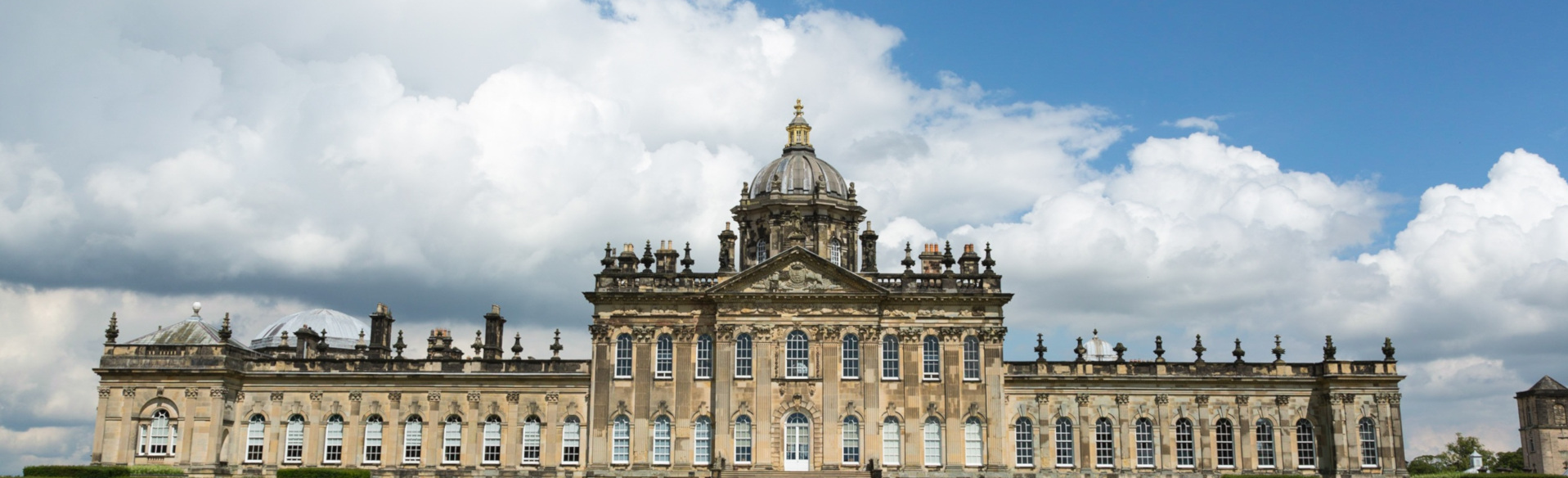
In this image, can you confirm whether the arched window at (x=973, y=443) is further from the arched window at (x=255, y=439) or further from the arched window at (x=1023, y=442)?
the arched window at (x=255, y=439)

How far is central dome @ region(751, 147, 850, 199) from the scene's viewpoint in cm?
5194

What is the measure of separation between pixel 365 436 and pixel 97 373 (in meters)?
10.3

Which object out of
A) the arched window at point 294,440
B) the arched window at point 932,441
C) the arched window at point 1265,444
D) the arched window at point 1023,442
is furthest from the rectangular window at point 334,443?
the arched window at point 1265,444

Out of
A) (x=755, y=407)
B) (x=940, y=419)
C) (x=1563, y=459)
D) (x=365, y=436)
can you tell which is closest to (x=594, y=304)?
(x=755, y=407)

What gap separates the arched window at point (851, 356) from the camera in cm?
4594

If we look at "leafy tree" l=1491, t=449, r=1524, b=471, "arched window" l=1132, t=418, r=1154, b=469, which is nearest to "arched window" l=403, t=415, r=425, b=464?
"arched window" l=1132, t=418, r=1154, b=469

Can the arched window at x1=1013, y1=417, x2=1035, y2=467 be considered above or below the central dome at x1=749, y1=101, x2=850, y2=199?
below

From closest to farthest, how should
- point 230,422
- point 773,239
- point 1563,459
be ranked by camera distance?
point 230,422
point 773,239
point 1563,459

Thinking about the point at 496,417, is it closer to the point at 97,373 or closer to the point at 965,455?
the point at 97,373

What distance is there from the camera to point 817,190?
168 feet

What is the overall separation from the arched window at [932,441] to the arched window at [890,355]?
2.26 m

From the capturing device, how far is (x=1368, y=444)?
155ft

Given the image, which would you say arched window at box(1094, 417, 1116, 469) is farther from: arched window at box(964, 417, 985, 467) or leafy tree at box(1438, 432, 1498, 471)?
leafy tree at box(1438, 432, 1498, 471)

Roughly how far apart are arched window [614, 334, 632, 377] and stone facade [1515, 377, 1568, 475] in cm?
5540
